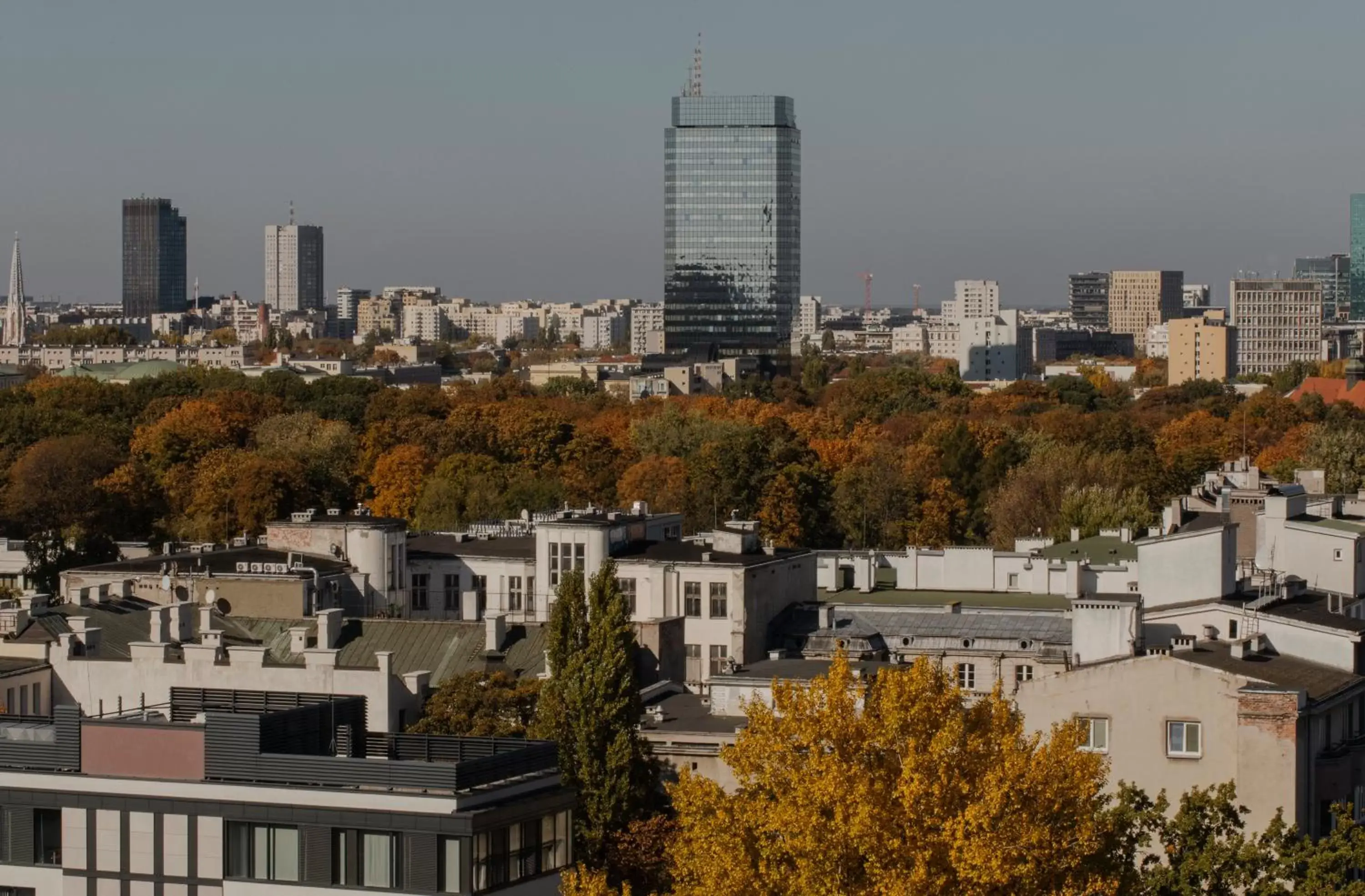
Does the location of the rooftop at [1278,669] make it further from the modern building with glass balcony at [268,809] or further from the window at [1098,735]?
the modern building with glass balcony at [268,809]

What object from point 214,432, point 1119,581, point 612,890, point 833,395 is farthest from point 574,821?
point 833,395

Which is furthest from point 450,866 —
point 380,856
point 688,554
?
point 688,554

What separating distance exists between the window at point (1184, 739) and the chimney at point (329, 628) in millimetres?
20669

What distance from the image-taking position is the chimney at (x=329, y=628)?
58.7 metres

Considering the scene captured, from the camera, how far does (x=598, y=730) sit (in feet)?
151

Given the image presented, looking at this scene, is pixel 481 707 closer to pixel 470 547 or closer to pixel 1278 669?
pixel 1278 669

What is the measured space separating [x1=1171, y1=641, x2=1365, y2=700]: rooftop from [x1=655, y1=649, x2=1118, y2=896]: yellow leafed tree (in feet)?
31.0

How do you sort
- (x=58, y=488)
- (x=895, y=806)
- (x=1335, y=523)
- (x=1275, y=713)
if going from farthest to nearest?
(x=58, y=488) → (x=1335, y=523) → (x=1275, y=713) → (x=895, y=806)

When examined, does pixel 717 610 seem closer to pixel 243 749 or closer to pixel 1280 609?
pixel 1280 609

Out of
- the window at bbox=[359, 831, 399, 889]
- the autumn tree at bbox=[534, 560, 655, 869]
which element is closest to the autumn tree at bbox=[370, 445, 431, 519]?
the autumn tree at bbox=[534, 560, 655, 869]

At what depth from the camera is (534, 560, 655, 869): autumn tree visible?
4475 centimetres

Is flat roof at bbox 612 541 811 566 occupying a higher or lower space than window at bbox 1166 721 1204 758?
higher

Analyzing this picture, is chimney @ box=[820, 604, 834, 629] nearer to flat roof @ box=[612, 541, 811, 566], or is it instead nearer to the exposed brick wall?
flat roof @ box=[612, 541, 811, 566]

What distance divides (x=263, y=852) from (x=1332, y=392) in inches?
5891
